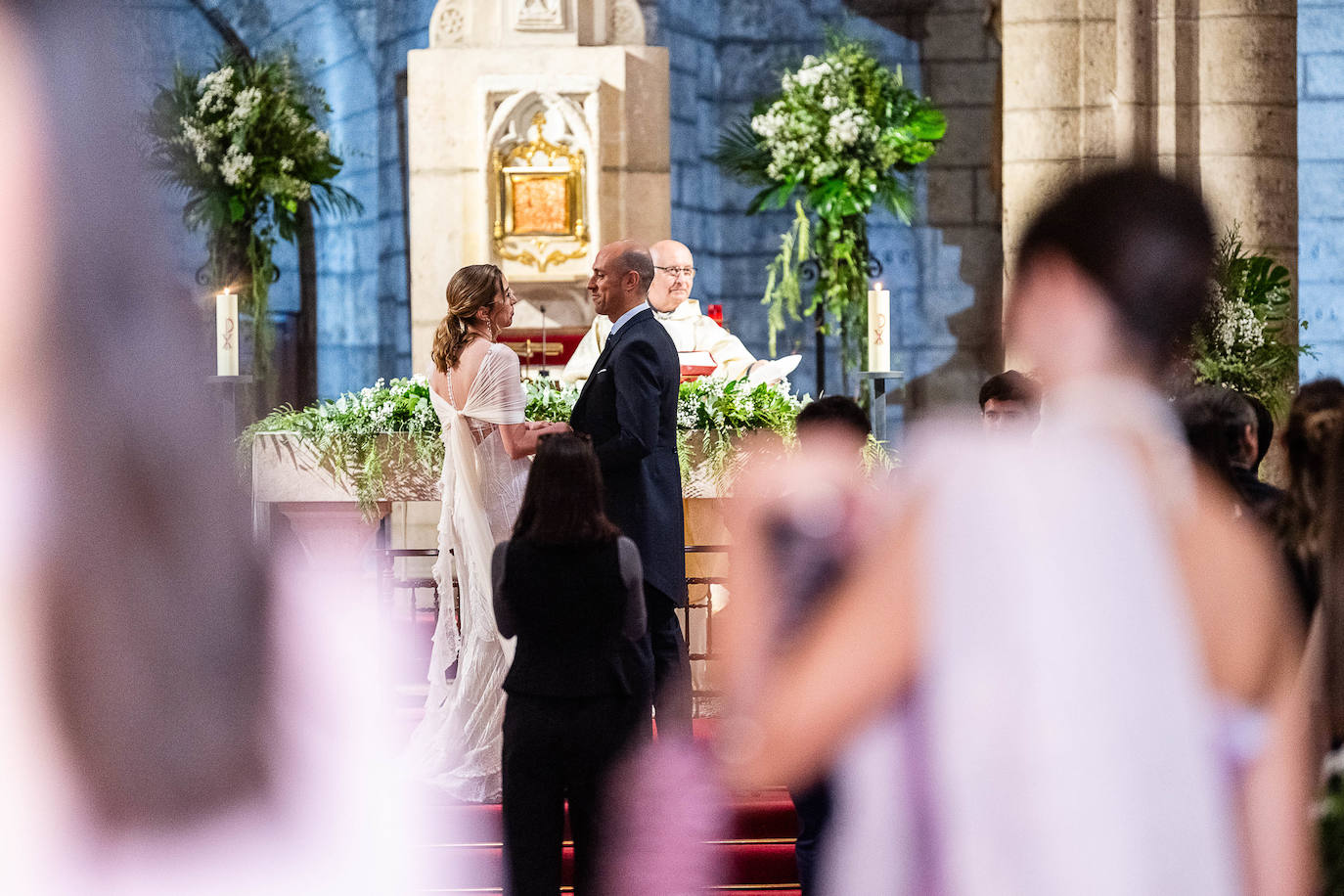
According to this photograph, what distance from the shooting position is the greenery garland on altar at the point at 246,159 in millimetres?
7941

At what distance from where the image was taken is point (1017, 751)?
1099 mm

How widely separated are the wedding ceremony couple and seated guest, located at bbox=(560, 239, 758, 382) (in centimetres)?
139

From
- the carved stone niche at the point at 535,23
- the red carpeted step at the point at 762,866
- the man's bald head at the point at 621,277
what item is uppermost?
the carved stone niche at the point at 535,23

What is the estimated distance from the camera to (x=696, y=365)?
582 centimetres

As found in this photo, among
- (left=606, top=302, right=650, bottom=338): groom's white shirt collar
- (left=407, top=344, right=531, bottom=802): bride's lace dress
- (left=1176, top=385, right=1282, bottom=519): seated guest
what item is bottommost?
(left=407, top=344, right=531, bottom=802): bride's lace dress

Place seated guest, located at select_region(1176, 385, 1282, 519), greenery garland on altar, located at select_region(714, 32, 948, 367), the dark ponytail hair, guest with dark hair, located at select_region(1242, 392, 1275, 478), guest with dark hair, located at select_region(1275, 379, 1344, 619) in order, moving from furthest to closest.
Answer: greenery garland on altar, located at select_region(714, 32, 948, 367), guest with dark hair, located at select_region(1242, 392, 1275, 478), seated guest, located at select_region(1176, 385, 1282, 519), guest with dark hair, located at select_region(1275, 379, 1344, 619), the dark ponytail hair

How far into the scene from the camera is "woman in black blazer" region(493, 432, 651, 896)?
300cm

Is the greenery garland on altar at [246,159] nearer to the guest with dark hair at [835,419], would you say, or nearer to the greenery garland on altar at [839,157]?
the greenery garland on altar at [839,157]

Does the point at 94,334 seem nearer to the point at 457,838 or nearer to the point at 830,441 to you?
the point at 830,441

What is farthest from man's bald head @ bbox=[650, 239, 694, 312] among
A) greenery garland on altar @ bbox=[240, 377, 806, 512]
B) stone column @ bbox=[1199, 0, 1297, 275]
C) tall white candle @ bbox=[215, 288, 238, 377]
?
stone column @ bbox=[1199, 0, 1297, 275]

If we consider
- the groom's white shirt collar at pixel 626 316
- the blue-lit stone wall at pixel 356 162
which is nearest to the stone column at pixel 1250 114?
the groom's white shirt collar at pixel 626 316

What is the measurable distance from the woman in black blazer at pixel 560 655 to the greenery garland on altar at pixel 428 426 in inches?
78.9

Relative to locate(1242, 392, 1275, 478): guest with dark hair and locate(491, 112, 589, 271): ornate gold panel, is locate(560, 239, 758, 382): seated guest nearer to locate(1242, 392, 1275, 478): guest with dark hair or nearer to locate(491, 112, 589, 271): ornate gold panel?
locate(491, 112, 589, 271): ornate gold panel

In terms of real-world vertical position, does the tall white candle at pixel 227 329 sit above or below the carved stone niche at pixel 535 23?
below
